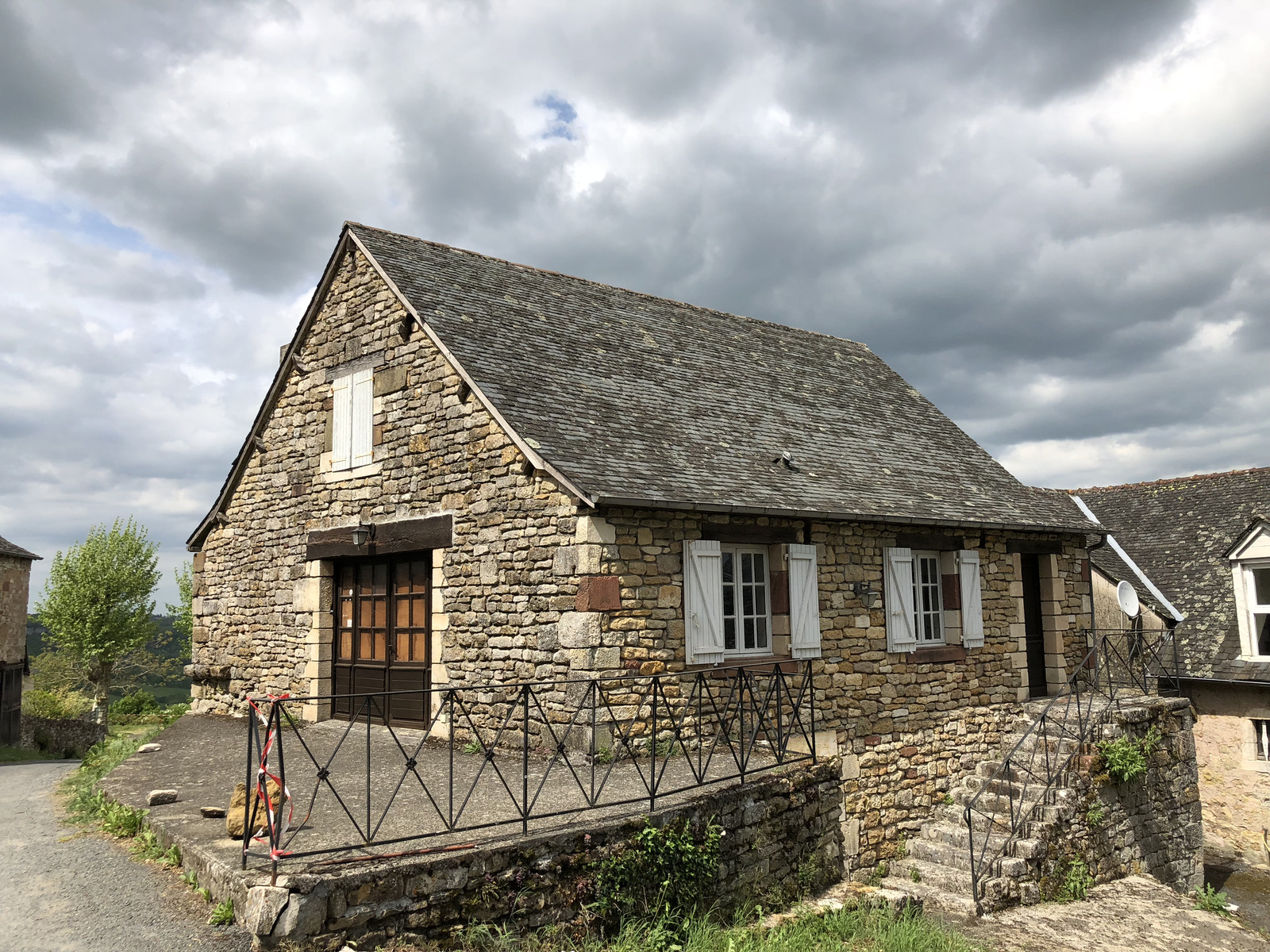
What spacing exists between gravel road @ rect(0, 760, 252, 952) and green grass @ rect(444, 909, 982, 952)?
157cm

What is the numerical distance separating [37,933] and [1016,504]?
1189 cm

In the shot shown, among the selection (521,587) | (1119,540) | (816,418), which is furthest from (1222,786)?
(521,587)

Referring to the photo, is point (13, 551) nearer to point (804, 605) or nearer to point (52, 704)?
point (52, 704)

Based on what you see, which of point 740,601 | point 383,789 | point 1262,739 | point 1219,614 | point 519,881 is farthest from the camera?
point 1219,614

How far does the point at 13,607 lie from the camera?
22297mm

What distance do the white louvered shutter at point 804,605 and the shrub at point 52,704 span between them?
2412 centimetres

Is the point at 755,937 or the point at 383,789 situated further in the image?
the point at 383,789

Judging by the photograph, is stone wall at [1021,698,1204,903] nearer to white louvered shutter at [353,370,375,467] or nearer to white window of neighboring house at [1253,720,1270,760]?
white window of neighboring house at [1253,720,1270,760]

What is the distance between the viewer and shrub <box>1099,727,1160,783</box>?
10547 mm

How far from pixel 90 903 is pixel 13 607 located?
20783 millimetres

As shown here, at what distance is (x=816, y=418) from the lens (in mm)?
12508

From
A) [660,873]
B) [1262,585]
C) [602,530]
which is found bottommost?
[660,873]

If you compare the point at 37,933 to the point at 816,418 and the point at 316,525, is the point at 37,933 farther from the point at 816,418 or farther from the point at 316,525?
the point at 816,418

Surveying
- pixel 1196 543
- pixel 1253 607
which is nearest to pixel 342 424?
pixel 1253 607
